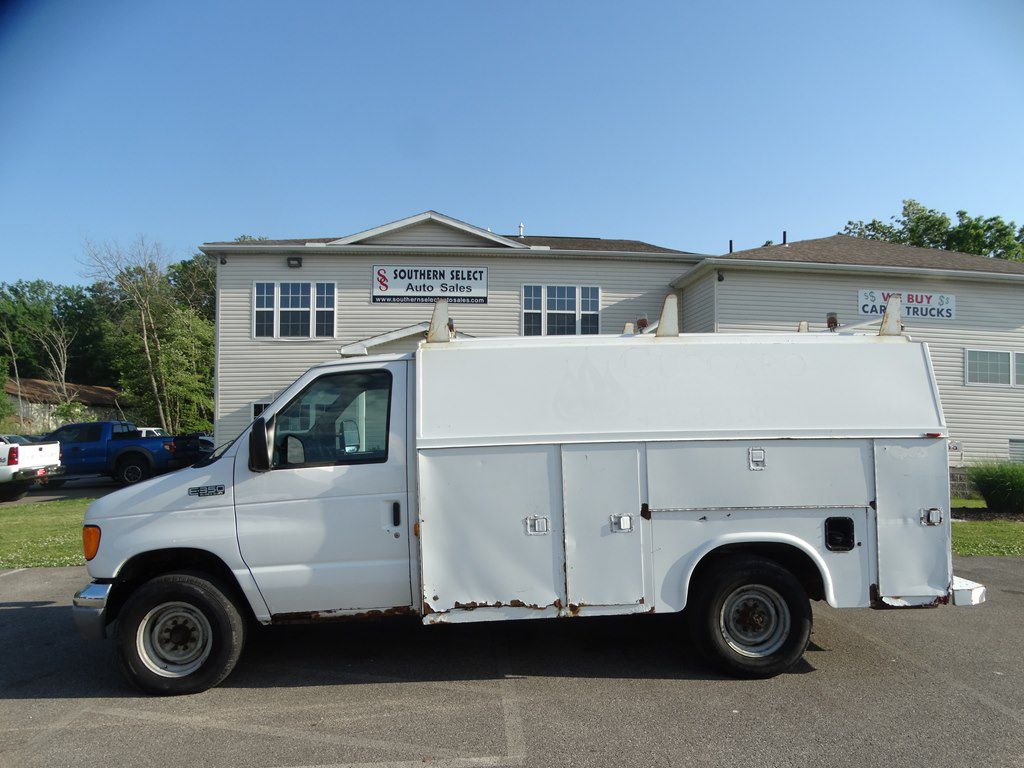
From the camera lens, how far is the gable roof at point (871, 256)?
17.3 meters

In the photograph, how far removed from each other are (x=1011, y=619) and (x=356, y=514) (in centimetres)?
591

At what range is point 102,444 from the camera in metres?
19.2

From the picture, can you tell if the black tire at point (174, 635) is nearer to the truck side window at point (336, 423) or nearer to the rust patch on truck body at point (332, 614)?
the rust patch on truck body at point (332, 614)

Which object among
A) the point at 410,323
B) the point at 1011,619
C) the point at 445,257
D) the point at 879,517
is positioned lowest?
the point at 1011,619

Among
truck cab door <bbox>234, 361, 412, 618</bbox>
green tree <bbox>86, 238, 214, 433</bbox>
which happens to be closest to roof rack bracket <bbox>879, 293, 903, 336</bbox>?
truck cab door <bbox>234, 361, 412, 618</bbox>

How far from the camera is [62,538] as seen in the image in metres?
10.3

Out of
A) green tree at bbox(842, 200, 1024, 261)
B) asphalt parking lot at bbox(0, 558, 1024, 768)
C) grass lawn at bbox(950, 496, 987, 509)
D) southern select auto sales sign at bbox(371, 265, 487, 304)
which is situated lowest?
grass lawn at bbox(950, 496, 987, 509)

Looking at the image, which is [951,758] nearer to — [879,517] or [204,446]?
[879,517]

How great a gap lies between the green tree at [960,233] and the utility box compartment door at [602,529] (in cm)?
3915

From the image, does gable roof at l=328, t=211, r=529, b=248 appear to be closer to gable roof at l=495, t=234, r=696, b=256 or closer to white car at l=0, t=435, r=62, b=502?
gable roof at l=495, t=234, r=696, b=256

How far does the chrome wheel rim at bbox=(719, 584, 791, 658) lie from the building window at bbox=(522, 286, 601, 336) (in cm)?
1410

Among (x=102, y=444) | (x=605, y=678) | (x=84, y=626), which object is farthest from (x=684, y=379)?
(x=102, y=444)

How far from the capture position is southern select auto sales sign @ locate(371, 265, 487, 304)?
18281mm

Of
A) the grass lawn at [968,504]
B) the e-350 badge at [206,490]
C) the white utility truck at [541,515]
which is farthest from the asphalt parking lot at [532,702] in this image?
the grass lawn at [968,504]
